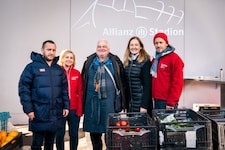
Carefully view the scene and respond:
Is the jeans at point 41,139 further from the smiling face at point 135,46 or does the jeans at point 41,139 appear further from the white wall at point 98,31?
the white wall at point 98,31

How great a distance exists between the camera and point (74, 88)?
2855 mm

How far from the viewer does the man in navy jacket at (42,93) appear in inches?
92.9

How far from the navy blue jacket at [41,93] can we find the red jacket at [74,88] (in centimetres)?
33

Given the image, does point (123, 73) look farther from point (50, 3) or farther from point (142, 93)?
point (50, 3)

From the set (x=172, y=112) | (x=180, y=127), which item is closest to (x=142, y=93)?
(x=172, y=112)

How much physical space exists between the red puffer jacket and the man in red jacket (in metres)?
0.80

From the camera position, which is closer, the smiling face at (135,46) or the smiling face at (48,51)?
the smiling face at (48,51)

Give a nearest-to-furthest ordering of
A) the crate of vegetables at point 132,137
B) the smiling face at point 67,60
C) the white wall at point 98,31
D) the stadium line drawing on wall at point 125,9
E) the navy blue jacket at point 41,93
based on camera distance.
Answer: the crate of vegetables at point 132,137 < the navy blue jacket at point 41,93 < the smiling face at point 67,60 < the white wall at point 98,31 < the stadium line drawing on wall at point 125,9

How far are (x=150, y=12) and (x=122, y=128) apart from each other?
11.9ft

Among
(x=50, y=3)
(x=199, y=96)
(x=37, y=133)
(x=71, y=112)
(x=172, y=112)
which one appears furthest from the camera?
(x=199, y=96)

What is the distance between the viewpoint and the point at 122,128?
149 centimetres

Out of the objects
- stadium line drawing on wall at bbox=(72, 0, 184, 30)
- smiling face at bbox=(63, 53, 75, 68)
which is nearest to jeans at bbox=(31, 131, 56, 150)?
smiling face at bbox=(63, 53, 75, 68)

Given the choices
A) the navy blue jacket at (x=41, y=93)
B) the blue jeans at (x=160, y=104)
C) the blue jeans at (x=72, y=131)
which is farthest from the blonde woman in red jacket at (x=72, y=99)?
the blue jeans at (x=160, y=104)

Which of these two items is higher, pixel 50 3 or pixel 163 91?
pixel 50 3
